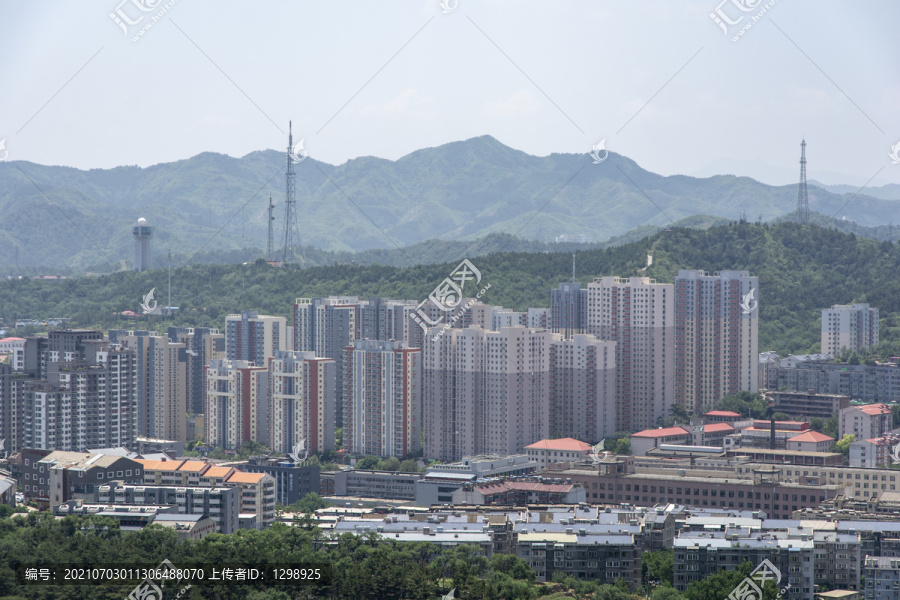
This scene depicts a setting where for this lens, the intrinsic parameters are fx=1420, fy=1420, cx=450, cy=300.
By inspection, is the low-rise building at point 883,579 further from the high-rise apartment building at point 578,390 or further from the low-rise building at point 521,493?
the high-rise apartment building at point 578,390

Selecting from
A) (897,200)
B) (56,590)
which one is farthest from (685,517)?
(897,200)


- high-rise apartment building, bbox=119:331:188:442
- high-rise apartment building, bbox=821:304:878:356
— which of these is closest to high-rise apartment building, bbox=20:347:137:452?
high-rise apartment building, bbox=119:331:188:442

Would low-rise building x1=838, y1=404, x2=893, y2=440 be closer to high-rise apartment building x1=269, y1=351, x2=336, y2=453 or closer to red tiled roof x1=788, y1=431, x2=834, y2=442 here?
red tiled roof x1=788, y1=431, x2=834, y2=442

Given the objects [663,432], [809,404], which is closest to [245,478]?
[663,432]

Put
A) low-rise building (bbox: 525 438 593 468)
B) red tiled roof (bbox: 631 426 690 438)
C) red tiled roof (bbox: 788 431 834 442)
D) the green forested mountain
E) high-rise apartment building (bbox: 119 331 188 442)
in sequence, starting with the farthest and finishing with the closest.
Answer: the green forested mountain → high-rise apartment building (bbox: 119 331 188 442) → red tiled roof (bbox: 631 426 690 438) → red tiled roof (bbox: 788 431 834 442) → low-rise building (bbox: 525 438 593 468)

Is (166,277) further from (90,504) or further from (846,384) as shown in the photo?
(90,504)
